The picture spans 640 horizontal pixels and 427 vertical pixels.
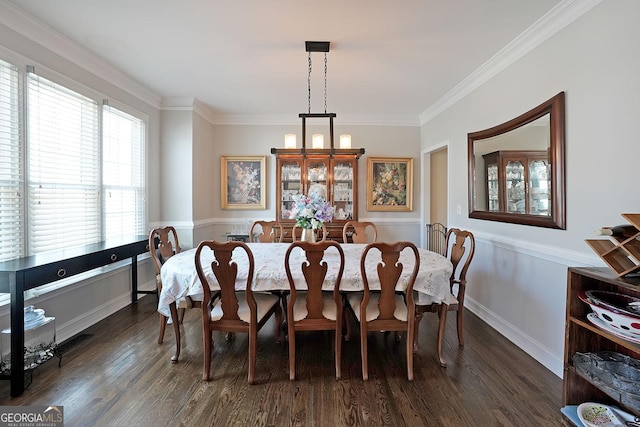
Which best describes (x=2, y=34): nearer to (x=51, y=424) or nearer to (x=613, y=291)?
(x=51, y=424)

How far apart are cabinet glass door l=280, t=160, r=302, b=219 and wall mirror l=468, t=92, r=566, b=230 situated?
2.55m

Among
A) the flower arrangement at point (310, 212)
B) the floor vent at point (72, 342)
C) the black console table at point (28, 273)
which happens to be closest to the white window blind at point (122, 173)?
the black console table at point (28, 273)

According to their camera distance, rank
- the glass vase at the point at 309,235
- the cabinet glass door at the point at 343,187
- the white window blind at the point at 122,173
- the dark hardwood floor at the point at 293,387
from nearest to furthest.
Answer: the dark hardwood floor at the point at 293,387 < the glass vase at the point at 309,235 < the white window blind at the point at 122,173 < the cabinet glass door at the point at 343,187

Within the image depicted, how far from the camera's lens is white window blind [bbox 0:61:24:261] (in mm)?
2250

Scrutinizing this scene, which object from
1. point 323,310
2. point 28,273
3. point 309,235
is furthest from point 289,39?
point 28,273

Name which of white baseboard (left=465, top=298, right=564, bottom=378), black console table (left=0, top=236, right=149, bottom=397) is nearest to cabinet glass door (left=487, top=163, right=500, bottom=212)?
white baseboard (left=465, top=298, right=564, bottom=378)

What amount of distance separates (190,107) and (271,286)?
3.31 m

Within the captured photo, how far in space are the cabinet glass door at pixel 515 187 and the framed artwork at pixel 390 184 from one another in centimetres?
223

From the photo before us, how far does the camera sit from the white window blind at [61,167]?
2.49 meters

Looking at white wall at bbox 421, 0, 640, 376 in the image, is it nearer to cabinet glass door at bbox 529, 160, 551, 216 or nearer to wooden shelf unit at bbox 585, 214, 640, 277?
cabinet glass door at bbox 529, 160, 551, 216

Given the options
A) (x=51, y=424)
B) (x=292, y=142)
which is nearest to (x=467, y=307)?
(x=292, y=142)

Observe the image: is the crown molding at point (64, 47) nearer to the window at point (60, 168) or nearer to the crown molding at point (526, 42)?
the window at point (60, 168)

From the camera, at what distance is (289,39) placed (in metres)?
2.64

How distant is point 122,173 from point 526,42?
14.5ft
